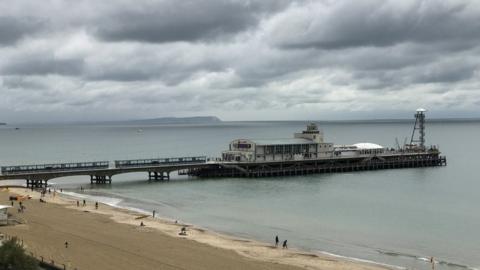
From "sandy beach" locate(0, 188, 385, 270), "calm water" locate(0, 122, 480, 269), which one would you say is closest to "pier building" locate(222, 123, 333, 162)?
"calm water" locate(0, 122, 480, 269)

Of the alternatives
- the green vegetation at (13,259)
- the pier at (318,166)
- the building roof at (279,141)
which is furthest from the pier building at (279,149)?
the green vegetation at (13,259)

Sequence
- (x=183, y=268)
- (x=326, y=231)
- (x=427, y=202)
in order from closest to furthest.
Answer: (x=183, y=268), (x=326, y=231), (x=427, y=202)

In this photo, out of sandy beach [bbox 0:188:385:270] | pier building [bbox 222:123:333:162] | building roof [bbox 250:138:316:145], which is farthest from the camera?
building roof [bbox 250:138:316:145]

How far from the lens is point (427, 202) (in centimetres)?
6131

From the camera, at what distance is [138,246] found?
Result: 36.1 m

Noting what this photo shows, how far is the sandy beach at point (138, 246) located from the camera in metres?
32.0

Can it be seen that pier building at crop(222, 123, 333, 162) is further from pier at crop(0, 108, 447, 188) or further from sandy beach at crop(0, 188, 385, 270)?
sandy beach at crop(0, 188, 385, 270)

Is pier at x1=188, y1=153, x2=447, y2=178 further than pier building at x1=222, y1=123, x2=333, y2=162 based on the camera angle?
No

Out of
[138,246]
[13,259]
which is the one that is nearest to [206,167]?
[138,246]

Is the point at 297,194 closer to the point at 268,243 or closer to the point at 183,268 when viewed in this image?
the point at 268,243

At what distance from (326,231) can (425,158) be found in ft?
207

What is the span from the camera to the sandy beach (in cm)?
3195

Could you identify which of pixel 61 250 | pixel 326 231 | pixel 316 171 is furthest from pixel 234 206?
pixel 316 171

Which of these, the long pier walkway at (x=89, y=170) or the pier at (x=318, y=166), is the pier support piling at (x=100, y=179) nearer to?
the long pier walkway at (x=89, y=170)
